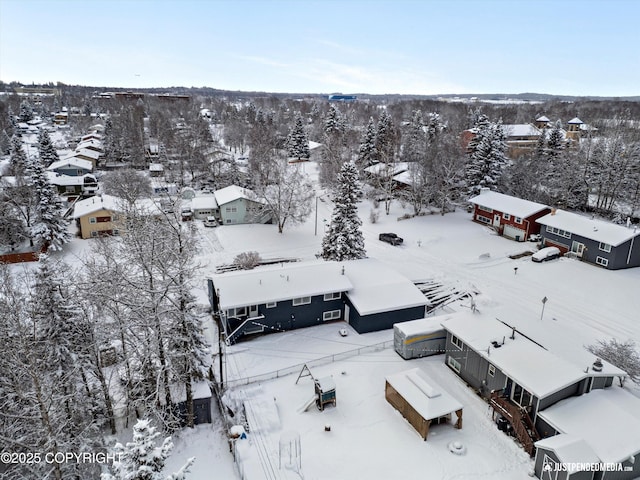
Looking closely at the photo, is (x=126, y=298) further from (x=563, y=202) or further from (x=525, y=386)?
(x=563, y=202)

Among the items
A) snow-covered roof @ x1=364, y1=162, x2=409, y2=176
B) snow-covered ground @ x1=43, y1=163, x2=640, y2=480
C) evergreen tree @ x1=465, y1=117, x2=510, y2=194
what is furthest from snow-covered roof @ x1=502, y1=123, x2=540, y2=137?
snow-covered ground @ x1=43, y1=163, x2=640, y2=480

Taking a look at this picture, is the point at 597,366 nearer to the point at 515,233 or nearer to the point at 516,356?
the point at 516,356

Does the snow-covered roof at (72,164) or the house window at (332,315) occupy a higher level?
the snow-covered roof at (72,164)

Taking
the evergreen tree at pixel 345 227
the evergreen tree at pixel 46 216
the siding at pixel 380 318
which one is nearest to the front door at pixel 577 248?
the evergreen tree at pixel 345 227

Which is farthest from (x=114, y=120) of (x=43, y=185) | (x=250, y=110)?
(x=43, y=185)

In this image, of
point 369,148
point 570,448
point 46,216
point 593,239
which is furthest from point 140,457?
point 369,148

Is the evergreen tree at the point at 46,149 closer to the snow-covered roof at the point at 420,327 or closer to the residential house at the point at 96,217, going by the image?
the residential house at the point at 96,217

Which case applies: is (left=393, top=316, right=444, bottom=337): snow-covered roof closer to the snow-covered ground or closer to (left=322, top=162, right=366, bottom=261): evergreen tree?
the snow-covered ground
